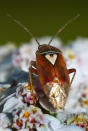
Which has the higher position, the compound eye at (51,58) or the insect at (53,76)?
the compound eye at (51,58)

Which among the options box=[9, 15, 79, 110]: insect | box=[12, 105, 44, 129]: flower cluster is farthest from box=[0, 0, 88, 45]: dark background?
box=[12, 105, 44, 129]: flower cluster

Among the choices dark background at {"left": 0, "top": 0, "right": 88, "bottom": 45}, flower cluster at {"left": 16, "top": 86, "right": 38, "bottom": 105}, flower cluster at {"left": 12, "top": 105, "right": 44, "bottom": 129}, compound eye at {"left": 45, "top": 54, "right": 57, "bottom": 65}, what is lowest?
flower cluster at {"left": 12, "top": 105, "right": 44, "bottom": 129}

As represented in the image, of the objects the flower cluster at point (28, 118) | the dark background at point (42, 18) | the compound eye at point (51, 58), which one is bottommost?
the flower cluster at point (28, 118)

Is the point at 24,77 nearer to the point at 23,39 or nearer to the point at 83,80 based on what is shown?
the point at 83,80

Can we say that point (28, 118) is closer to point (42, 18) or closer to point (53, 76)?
point (53, 76)

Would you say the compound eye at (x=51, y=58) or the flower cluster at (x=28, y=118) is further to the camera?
the compound eye at (x=51, y=58)

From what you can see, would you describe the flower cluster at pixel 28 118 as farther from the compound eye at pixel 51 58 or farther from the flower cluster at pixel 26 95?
the compound eye at pixel 51 58

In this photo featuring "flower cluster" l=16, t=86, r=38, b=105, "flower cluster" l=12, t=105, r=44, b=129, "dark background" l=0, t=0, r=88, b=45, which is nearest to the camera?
"flower cluster" l=12, t=105, r=44, b=129

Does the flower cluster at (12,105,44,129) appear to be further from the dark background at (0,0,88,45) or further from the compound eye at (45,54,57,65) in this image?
the dark background at (0,0,88,45)

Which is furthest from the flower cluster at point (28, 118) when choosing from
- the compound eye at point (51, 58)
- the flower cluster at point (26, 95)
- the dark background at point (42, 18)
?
the dark background at point (42, 18)
